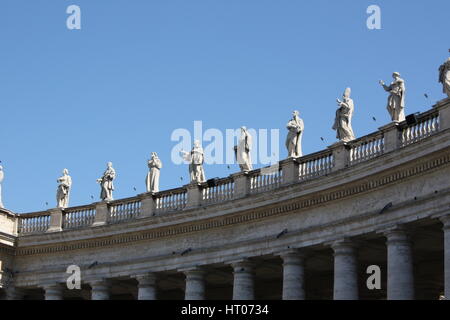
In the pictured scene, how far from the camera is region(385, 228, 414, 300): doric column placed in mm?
53062

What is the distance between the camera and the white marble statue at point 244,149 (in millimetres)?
64688

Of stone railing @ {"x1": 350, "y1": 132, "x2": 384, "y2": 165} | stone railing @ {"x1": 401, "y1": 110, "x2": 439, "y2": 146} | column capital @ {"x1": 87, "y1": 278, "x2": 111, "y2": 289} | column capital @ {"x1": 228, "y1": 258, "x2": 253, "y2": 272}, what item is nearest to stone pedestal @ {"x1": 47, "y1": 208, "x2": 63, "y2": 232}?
column capital @ {"x1": 87, "y1": 278, "x2": 111, "y2": 289}

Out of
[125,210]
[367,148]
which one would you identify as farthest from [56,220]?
[367,148]

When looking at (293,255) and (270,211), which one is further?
(270,211)

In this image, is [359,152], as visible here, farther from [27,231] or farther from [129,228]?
[27,231]

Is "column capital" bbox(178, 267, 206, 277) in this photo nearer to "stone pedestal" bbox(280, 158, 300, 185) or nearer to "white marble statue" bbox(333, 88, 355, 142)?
"stone pedestal" bbox(280, 158, 300, 185)

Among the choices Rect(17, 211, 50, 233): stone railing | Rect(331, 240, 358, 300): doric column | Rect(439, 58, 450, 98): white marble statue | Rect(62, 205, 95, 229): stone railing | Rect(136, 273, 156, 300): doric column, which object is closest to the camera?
Rect(439, 58, 450, 98): white marble statue

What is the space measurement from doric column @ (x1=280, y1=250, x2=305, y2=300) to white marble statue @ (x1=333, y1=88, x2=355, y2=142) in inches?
260

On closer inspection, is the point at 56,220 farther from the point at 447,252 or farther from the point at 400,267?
the point at 447,252

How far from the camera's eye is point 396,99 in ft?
185

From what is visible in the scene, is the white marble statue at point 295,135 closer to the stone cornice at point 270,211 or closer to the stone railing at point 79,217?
the stone cornice at point 270,211

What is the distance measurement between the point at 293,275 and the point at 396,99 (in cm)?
1067

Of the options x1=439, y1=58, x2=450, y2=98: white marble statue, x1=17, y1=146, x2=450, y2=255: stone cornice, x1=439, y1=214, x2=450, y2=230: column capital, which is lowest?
x1=439, y1=214, x2=450, y2=230: column capital
